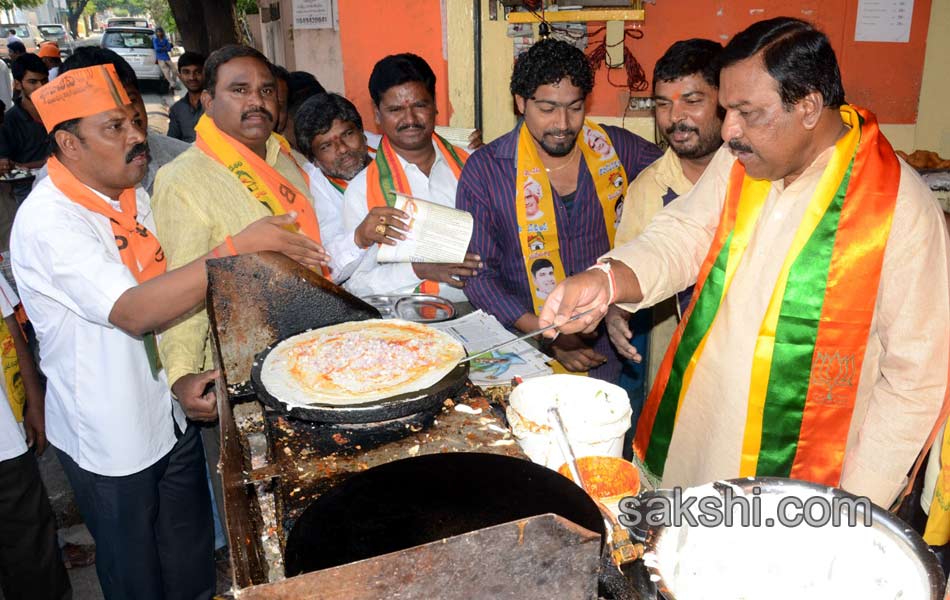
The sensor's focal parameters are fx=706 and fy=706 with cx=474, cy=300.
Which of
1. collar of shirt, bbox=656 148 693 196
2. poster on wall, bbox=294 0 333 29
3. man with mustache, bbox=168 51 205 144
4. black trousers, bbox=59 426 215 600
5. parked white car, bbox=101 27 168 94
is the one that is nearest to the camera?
black trousers, bbox=59 426 215 600

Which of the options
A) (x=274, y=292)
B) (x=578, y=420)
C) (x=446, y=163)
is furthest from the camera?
(x=446, y=163)

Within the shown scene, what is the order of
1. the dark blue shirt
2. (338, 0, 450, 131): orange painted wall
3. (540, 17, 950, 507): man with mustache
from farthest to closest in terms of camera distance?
the dark blue shirt → (338, 0, 450, 131): orange painted wall → (540, 17, 950, 507): man with mustache

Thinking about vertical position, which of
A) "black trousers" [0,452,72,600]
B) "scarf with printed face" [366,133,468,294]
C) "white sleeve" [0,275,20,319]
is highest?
"scarf with printed face" [366,133,468,294]

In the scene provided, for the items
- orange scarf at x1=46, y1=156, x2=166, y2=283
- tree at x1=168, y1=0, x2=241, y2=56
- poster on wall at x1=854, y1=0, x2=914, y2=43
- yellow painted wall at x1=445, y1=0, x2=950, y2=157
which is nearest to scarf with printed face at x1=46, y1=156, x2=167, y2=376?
orange scarf at x1=46, y1=156, x2=166, y2=283

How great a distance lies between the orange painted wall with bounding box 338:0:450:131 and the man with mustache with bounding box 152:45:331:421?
317 centimetres

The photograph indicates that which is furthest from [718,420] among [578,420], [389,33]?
[389,33]

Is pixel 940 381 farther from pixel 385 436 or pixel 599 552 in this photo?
pixel 385 436

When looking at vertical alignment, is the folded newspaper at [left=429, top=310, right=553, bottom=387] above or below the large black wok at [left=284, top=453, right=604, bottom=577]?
below

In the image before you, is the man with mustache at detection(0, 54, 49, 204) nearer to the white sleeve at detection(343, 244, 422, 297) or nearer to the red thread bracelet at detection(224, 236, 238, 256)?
the white sleeve at detection(343, 244, 422, 297)

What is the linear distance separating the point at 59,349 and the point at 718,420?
6.87 ft

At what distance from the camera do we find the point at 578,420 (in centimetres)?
165

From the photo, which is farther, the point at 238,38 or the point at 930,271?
the point at 238,38

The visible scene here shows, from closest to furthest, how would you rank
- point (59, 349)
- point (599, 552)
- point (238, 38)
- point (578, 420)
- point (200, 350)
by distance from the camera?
point (599, 552)
point (578, 420)
point (59, 349)
point (200, 350)
point (238, 38)

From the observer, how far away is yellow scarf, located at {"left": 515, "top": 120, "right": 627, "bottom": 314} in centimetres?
309
